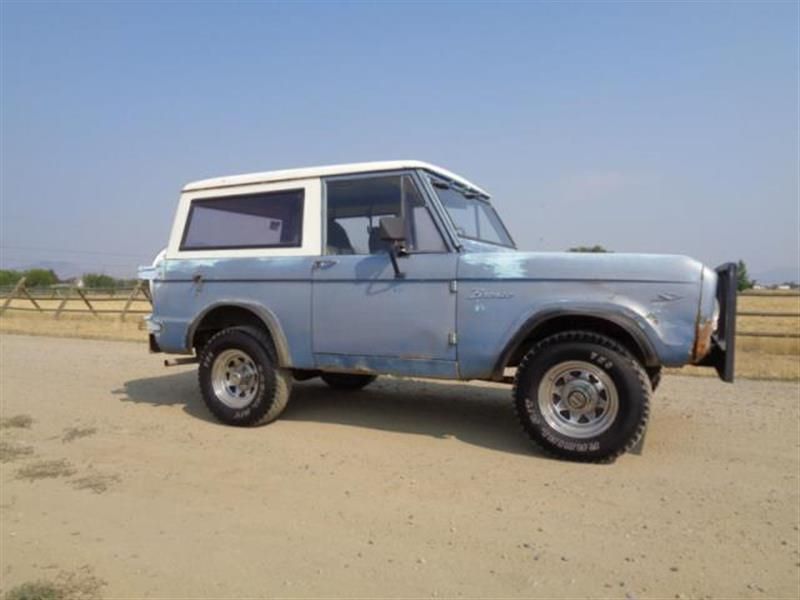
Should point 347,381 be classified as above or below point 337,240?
below

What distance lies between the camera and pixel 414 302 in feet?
15.4

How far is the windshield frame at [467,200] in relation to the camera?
4.83 metres

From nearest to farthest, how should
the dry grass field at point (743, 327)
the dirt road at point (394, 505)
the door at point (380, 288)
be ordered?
the dirt road at point (394, 505)
the door at point (380, 288)
the dry grass field at point (743, 327)

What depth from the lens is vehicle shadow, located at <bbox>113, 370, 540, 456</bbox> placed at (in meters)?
5.04

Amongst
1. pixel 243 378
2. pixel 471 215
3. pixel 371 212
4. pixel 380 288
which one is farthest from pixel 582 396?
pixel 243 378

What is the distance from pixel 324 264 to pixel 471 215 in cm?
144

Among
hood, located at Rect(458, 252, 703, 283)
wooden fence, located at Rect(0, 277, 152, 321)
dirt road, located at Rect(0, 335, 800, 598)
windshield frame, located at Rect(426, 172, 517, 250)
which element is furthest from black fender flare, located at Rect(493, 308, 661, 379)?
wooden fence, located at Rect(0, 277, 152, 321)

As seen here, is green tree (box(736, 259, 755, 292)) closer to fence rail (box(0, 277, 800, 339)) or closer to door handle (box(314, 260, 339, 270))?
door handle (box(314, 260, 339, 270))

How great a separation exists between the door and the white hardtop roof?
0.27 ft

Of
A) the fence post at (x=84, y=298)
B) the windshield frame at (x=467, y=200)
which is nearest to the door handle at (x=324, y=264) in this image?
the windshield frame at (x=467, y=200)

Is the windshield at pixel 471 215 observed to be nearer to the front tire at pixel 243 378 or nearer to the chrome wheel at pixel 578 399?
the chrome wheel at pixel 578 399

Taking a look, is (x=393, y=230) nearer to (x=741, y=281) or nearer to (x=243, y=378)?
(x=243, y=378)

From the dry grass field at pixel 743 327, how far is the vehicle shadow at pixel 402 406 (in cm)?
379

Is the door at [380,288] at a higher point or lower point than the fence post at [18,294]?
higher
